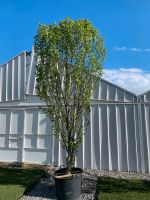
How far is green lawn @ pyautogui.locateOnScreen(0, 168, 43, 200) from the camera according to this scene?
20.0 ft

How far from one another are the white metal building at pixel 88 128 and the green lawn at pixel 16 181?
111 centimetres

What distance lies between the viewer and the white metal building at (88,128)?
872cm

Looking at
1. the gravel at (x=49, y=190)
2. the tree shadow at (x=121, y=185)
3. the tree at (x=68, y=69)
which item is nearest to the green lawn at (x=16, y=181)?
the gravel at (x=49, y=190)

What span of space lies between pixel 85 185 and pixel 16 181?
2.00m

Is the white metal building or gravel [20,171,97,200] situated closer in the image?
gravel [20,171,97,200]

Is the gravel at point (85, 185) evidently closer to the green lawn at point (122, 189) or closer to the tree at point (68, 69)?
the green lawn at point (122, 189)

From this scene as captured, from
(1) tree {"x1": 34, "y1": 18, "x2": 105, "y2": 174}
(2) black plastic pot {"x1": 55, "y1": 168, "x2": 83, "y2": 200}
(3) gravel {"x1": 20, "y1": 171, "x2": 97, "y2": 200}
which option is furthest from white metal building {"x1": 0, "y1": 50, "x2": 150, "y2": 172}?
(2) black plastic pot {"x1": 55, "y1": 168, "x2": 83, "y2": 200}

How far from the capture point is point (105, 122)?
9.08 m

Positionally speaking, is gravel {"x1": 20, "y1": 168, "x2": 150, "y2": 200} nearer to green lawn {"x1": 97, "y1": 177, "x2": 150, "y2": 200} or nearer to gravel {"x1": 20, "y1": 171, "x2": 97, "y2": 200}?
gravel {"x1": 20, "y1": 171, "x2": 97, "y2": 200}

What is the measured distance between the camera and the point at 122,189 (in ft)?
21.5

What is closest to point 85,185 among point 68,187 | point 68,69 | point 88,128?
point 68,187

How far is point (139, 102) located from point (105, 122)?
4.48 ft

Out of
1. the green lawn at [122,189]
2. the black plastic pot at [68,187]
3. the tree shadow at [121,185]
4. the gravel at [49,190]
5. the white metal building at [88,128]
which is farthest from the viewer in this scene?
the white metal building at [88,128]

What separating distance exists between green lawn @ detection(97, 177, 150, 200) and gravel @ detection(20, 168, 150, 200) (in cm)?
24
